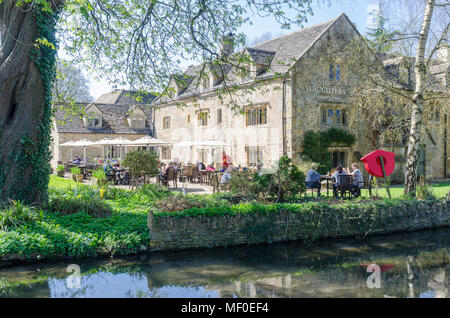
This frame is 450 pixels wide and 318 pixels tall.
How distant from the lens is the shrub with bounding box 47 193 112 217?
10.5 meters

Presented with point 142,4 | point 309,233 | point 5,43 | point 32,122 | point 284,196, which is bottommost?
point 309,233

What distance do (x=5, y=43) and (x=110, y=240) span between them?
584 centimetres

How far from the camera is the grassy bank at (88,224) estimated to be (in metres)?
8.05

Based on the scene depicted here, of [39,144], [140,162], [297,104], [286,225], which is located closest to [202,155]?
[297,104]

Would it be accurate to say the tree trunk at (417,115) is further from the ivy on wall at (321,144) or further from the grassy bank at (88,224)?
the ivy on wall at (321,144)

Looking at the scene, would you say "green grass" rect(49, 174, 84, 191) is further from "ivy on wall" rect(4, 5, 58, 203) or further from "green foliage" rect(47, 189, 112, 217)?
"ivy on wall" rect(4, 5, 58, 203)

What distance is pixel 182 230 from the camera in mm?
9125

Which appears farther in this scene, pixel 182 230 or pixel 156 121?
pixel 156 121

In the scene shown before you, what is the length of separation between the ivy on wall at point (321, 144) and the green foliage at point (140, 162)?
8643mm

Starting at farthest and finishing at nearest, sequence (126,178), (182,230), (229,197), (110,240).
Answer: (126,178)
(229,197)
(182,230)
(110,240)

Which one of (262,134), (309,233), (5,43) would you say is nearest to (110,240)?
(309,233)

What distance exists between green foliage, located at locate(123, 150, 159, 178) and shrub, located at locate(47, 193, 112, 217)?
16.2ft

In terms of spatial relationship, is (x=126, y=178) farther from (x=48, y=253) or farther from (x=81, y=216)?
(x=48, y=253)

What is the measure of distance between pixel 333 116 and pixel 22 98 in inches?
658
